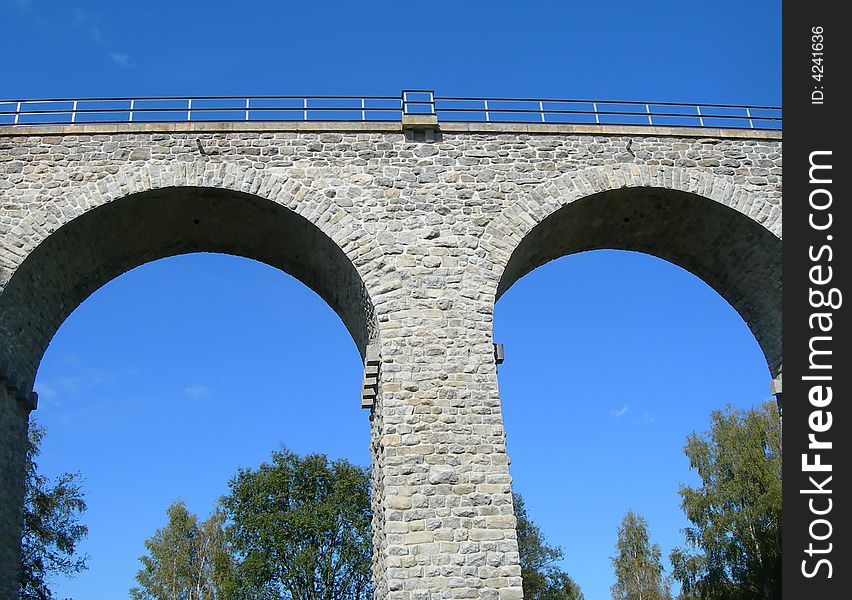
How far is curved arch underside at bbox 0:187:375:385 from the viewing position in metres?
13.4

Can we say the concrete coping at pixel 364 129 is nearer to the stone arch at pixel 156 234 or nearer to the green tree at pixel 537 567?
the stone arch at pixel 156 234

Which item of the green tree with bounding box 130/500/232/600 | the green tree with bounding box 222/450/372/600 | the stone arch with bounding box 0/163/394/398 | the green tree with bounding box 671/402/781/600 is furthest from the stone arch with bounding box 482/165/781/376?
the green tree with bounding box 130/500/232/600

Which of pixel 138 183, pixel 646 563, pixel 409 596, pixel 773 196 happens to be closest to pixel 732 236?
pixel 773 196

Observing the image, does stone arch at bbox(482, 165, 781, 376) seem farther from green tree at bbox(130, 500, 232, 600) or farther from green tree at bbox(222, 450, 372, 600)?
green tree at bbox(130, 500, 232, 600)

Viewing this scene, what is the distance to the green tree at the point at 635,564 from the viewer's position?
39.7 m

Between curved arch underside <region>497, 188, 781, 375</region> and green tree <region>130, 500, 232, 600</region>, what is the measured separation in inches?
1085

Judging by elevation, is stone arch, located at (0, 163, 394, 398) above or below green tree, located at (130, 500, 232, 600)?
above

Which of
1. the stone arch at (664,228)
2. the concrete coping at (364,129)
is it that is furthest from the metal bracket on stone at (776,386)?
the concrete coping at (364,129)

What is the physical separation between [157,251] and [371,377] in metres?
5.05

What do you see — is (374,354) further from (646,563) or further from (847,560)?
(646,563)

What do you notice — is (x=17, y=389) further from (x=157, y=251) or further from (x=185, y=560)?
(x=185, y=560)

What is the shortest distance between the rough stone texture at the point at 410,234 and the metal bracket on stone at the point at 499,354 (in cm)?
22

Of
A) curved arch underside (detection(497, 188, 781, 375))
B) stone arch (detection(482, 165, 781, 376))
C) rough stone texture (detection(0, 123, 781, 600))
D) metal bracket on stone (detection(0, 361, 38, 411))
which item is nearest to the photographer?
rough stone texture (detection(0, 123, 781, 600))

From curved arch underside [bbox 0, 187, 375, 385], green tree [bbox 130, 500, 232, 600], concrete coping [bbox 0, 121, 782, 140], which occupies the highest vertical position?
concrete coping [bbox 0, 121, 782, 140]
